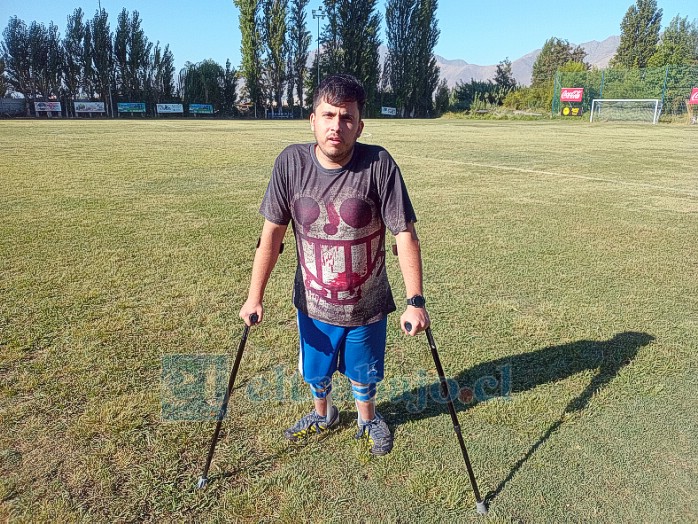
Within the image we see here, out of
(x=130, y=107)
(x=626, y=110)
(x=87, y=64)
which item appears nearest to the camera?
(x=626, y=110)

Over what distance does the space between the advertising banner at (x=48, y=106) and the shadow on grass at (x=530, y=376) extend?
56.8m

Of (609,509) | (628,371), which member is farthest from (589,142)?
(609,509)

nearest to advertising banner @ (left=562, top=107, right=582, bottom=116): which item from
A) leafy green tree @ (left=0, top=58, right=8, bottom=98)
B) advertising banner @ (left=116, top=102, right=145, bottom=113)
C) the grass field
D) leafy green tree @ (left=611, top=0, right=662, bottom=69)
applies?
leafy green tree @ (left=611, top=0, right=662, bottom=69)

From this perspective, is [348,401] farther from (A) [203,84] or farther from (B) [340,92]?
(A) [203,84]

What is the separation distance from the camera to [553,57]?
8862 cm

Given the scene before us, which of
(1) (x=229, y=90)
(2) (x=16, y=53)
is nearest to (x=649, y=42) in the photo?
(1) (x=229, y=90)

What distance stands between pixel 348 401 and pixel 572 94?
43710 mm

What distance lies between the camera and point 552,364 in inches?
138

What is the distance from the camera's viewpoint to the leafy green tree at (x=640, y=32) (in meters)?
62.2

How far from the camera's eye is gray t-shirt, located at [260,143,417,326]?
7.03 feet

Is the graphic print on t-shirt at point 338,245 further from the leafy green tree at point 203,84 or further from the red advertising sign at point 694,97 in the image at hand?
the leafy green tree at point 203,84

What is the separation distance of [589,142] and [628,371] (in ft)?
64.2

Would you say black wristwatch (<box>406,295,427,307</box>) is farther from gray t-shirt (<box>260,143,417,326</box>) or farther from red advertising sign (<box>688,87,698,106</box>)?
red advertising sign (<box>688,87,698,106</box>)

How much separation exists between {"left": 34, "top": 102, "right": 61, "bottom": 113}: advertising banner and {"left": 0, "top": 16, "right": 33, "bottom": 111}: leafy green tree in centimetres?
326
